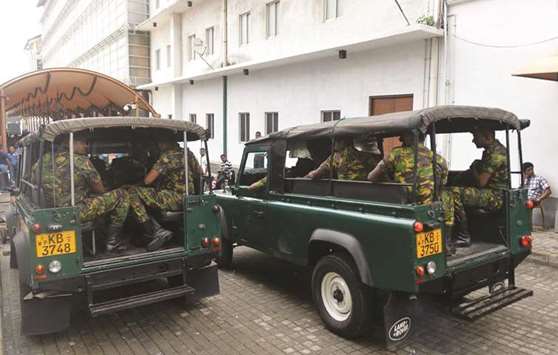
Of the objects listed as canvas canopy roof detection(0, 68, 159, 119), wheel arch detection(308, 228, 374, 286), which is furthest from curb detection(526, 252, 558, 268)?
canvas canopy roof detection(0, 68, 159, 119)

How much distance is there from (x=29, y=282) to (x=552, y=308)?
5488mm

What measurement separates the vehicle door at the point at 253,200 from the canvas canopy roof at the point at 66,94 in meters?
4.97

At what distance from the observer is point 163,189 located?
524 cm

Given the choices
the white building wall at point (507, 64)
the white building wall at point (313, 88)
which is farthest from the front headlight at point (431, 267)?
the white building wall at point (313, 88)

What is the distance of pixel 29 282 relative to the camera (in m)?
4.10

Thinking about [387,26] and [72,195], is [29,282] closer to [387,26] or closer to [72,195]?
[72,195]

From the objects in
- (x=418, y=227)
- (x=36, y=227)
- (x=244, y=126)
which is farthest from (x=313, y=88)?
(x=36, y=227)

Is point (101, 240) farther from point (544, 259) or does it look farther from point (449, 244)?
point (544, 259)

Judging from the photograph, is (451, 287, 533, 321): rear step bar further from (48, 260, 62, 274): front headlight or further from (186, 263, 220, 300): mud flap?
(48, 260, 62, 274): front headlight

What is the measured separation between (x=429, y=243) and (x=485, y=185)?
5.20 ft

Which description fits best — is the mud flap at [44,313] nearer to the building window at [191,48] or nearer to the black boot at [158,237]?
the black boot at [158,237]

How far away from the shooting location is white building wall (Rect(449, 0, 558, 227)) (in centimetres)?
819

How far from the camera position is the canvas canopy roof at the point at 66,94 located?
974cm

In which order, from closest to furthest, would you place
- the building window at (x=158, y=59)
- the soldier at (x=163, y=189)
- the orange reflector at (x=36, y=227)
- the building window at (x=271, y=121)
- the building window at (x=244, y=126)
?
the orange reflector at (x=36, y=227) → the soldier at (x=163, y=189) → the building window at (x=271, y=121) → the building window at (x=244, y=126) → the building window at (x=158, y=59)
